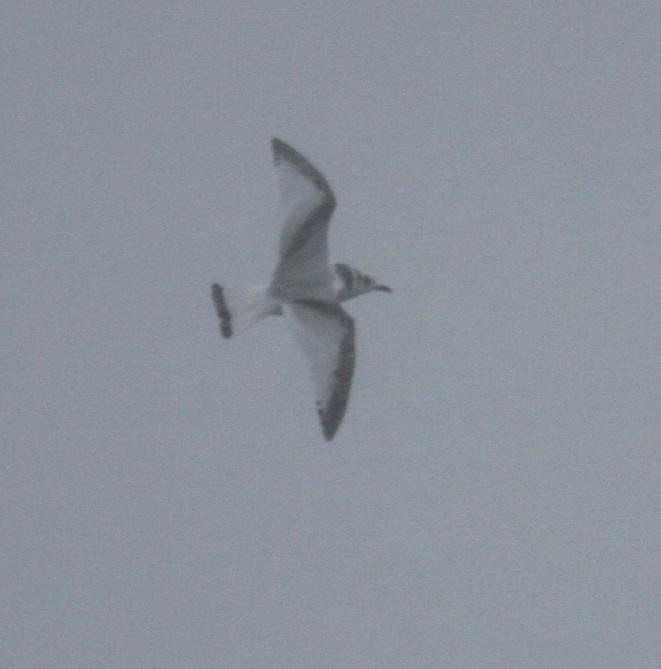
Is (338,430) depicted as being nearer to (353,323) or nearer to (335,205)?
(353,323)

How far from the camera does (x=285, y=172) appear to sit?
10.9 m

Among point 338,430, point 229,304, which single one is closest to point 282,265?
point 229,304

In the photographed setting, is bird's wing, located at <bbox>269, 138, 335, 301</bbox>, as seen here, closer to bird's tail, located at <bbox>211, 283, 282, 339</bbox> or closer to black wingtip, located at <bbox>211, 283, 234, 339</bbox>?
bird's tail, located at <bbox>211, 283, 282, 339</bbox>

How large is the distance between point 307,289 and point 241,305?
557 millimetres

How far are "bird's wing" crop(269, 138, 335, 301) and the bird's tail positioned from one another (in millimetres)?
114

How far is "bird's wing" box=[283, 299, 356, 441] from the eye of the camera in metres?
9.78

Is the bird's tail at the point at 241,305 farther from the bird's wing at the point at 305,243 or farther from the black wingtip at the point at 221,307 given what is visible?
the bird's wing at the point at 305,243

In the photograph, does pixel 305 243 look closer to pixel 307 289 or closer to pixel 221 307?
pixel 307 289

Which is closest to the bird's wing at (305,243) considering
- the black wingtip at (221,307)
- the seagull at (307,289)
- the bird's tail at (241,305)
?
the seagull at (307,289)

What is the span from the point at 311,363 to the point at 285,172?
1767 millimetres

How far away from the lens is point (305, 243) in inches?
415

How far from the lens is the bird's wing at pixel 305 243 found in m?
10.5

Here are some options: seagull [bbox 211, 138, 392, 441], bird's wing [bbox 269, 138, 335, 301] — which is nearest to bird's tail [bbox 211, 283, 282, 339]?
seagull [bbox 211, 138, 392, 441]

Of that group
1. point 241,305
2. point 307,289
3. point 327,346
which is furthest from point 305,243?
point 327,346
